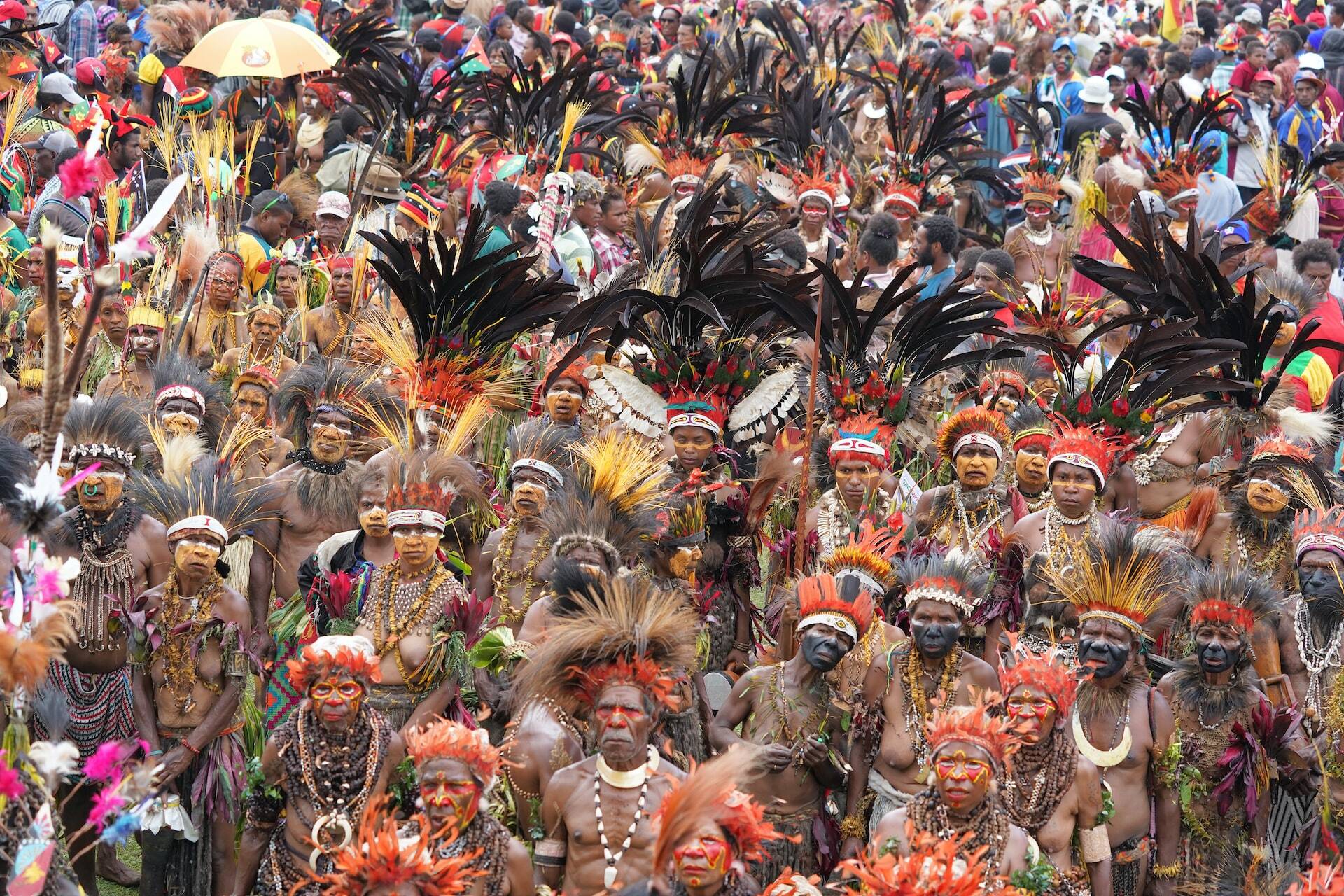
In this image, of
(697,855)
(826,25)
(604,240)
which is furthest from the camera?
(826,25)

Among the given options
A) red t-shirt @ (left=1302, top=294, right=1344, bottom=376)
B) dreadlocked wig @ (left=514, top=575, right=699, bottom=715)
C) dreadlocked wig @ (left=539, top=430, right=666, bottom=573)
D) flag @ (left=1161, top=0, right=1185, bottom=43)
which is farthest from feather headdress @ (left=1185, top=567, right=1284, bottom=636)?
flag @ (left=1161, top=0, right=1185, bottom=43)

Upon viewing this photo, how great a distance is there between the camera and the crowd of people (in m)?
6.18

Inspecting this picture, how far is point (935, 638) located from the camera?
704cm

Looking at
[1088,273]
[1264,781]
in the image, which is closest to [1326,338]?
[1088,273]

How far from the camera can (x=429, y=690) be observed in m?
7.34

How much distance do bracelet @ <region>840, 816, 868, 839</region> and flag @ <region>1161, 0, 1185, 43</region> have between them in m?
14.2

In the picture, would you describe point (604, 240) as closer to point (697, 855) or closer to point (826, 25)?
point (826, 25)

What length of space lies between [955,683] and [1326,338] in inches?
167

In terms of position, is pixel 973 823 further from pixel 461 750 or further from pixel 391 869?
pixel 391 869

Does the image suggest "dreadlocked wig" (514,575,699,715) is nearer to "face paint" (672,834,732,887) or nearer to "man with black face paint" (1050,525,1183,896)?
"face paint" (672,834,732,887)

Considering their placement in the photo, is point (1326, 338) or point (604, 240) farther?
point (604, 240)

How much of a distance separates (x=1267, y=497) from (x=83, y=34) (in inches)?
450

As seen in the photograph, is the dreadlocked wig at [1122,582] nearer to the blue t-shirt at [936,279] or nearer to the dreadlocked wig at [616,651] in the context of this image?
the dreadlocked wig at [616,651]

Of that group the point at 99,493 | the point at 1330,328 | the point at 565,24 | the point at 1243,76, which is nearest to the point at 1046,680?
the point at 99,493
